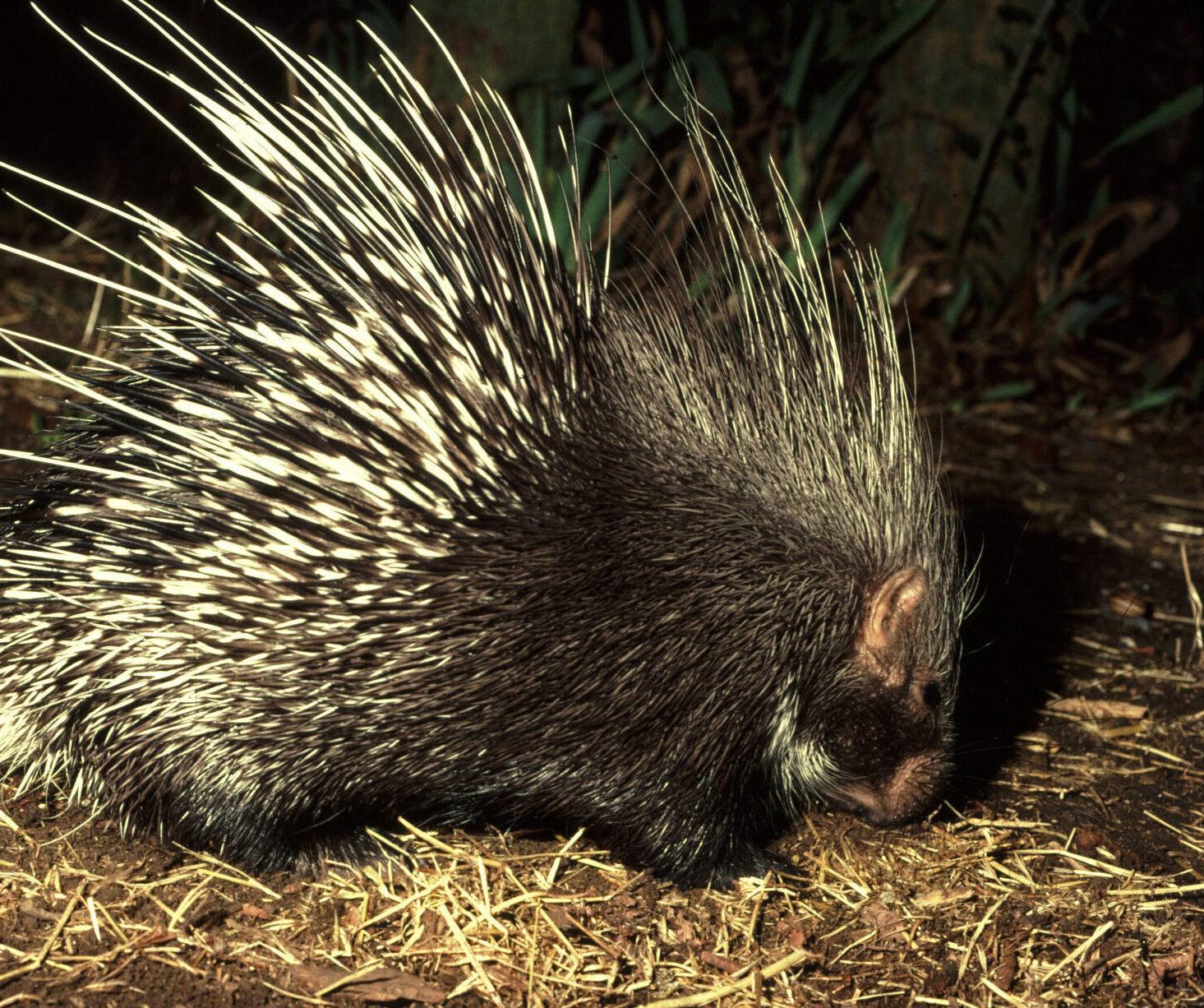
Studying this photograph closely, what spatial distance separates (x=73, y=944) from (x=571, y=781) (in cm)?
89

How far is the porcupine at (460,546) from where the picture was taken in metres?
2.22

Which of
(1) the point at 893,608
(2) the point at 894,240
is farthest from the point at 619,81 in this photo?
(1) the point at 893,608

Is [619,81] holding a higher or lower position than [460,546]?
higher

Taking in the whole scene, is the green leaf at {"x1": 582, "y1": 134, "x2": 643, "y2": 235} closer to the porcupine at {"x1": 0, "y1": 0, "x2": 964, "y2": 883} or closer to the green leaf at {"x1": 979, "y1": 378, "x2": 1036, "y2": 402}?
the green leaf at {"x1": 979, "y1": 378, "x2": 1036, "y2": 402}

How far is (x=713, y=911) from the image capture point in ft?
8.42

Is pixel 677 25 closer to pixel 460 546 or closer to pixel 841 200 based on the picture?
pixel 841 200

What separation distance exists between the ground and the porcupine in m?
0.09

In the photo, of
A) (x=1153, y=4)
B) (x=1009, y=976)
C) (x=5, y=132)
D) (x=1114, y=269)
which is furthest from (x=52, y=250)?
(x=1153, y=4)

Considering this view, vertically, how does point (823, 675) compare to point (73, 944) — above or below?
above

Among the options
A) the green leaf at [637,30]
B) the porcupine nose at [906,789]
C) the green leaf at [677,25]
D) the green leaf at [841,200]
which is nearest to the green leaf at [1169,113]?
the green leaf at [841,200]

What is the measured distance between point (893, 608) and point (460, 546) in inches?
35.2

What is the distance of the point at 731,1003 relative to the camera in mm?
2287

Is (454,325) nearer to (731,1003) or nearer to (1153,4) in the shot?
(731,1003)

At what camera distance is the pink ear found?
2645mm
